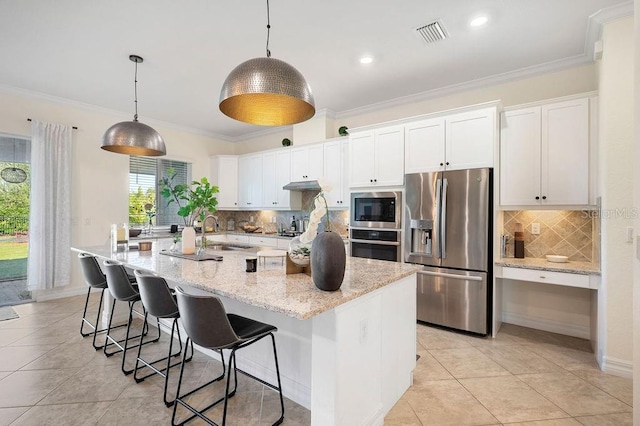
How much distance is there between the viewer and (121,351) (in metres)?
2.93

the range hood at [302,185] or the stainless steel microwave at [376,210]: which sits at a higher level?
the range hood at [302,185]

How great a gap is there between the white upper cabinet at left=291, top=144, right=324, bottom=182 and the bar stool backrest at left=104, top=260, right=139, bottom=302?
10.2 ft

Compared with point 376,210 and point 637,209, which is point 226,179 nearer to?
point 376,210

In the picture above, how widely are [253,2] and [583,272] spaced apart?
361 centimetres

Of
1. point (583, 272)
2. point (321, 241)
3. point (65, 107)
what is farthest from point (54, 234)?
point (583, 272)

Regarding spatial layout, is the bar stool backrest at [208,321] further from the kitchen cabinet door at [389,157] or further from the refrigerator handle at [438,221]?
the kitchen cabinet door at [389,157]

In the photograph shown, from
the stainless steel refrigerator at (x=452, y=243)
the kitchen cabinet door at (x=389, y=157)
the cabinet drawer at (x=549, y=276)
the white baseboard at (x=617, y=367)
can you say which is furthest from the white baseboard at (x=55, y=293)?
the white baseboard at (x=617, y=367)

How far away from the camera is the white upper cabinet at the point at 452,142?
3.32 meters

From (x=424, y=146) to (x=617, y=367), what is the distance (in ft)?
8.55

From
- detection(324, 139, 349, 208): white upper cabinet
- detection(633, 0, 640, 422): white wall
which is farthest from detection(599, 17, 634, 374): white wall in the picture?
detection(324, 139, 349, 208): white upper cabinet

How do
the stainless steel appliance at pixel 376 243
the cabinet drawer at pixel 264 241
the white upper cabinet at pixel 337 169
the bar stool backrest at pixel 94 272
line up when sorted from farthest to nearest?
the cabinet drawer at pixel 264 241, the white upper cabinet at pixel 337 169, the stainless steel appliance at pixel 376 243, the bar stool backrest at pixel 94 272

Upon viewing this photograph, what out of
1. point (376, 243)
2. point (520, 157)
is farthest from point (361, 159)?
point (520, 157)

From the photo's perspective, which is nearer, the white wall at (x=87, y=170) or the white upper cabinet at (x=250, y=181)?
the white wall at (x=87, y=170)

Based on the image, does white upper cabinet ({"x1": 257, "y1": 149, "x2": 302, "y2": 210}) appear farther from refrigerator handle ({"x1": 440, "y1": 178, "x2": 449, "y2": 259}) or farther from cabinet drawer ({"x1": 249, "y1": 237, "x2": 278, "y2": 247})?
refrigerator handle ({"x1": 440, "y1": 178, "x2": 449, "y2": 259})
